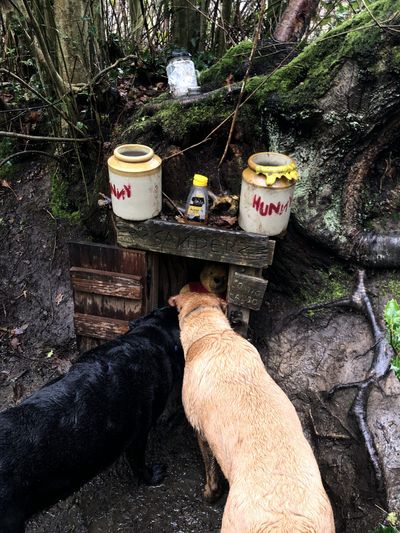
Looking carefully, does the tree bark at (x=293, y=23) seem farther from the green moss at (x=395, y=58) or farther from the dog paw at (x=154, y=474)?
the dog paw at (x=154, y=474)

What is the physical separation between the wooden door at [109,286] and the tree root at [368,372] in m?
1.57

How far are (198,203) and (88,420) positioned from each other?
1730mm

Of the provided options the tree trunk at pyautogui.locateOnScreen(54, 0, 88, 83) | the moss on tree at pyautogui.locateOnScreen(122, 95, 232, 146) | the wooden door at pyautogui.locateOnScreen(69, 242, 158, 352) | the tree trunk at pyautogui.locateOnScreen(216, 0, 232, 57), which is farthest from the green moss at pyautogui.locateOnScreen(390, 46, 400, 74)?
the tree trunk at pyautogui.locateOnScreen(216, 0, 232, 57)

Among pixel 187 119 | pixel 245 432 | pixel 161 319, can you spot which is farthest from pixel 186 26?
pixel 245 432

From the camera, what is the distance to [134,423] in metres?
3.09

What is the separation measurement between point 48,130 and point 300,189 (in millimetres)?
3253

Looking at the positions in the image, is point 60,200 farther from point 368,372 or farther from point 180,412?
point 368,372

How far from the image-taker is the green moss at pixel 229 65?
421cm

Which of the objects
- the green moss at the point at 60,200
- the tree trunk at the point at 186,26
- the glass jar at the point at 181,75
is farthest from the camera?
the tree trunk at the point at 186,26

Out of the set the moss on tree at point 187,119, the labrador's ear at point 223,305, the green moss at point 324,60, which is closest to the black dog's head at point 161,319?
the labrador's ear at point 223,305

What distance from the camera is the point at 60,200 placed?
195 inches

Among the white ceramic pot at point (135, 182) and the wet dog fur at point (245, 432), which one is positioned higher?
the white ceramic pot at point (135, 182)

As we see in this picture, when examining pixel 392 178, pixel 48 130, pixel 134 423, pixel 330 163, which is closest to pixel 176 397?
pixel 134 423

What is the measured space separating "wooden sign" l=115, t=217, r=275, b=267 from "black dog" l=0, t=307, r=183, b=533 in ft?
1.85
